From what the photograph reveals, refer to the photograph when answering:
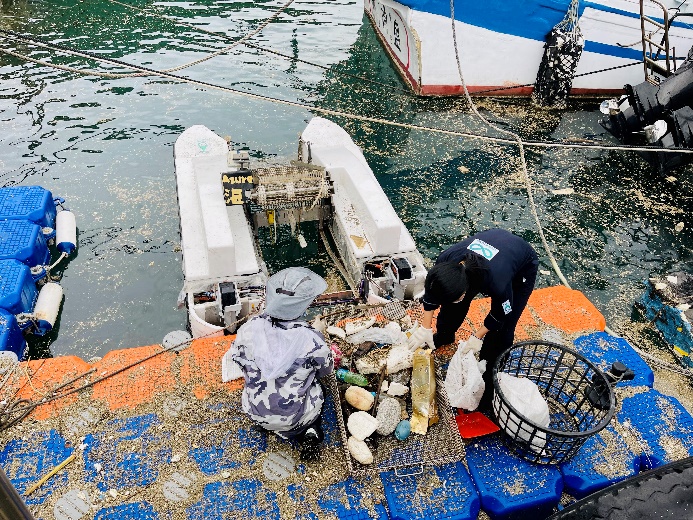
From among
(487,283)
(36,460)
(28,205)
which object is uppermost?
(487,283)

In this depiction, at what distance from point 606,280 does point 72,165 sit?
8064 millimetres

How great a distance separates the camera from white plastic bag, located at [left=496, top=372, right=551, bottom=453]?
3299 mm

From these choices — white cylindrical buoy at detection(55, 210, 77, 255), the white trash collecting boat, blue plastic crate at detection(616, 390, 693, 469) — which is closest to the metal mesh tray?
blue plastic crate at detection(616, 390, 693, 469)

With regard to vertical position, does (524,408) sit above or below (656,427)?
above

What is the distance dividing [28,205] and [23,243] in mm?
Result: 776

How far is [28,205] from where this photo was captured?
651 centimetres

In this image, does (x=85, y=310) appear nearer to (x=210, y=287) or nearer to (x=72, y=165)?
(x=210, y=287)

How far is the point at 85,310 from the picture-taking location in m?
5.98

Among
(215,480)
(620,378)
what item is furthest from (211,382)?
(620,378)

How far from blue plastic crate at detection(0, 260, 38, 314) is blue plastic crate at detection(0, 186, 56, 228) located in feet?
2.77

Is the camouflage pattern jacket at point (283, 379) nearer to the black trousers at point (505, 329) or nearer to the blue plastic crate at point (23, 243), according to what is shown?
the black trousers at point (505, 329)

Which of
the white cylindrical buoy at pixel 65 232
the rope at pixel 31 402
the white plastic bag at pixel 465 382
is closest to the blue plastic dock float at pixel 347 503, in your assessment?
the white plastic bag at pixel 465 382

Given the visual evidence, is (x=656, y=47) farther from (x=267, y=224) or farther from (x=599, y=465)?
(x=599, y=465)

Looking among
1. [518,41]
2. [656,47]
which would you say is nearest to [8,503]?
[518,41]
